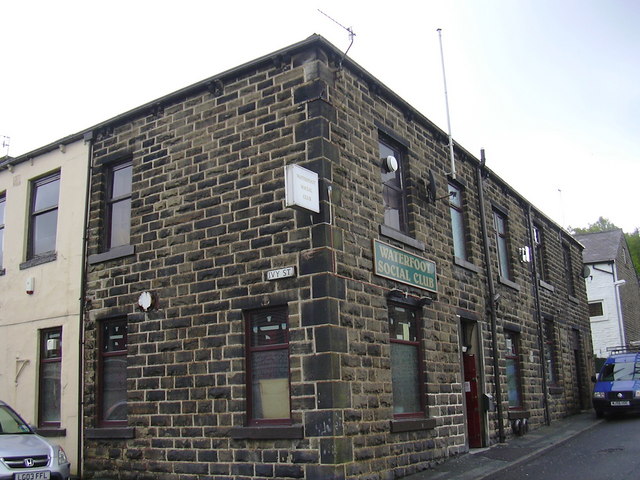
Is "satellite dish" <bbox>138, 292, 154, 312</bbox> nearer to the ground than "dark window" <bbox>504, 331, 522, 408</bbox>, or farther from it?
farther from it

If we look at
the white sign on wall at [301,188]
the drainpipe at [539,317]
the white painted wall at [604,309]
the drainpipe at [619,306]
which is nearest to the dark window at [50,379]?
the white sign on wall at [301,188]

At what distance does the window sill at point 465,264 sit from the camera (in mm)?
13362

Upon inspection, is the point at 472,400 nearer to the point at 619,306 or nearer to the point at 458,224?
the point at 458,224

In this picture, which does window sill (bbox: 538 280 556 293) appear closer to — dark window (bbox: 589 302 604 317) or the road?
the road

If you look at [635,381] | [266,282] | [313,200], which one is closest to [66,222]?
[266,282]

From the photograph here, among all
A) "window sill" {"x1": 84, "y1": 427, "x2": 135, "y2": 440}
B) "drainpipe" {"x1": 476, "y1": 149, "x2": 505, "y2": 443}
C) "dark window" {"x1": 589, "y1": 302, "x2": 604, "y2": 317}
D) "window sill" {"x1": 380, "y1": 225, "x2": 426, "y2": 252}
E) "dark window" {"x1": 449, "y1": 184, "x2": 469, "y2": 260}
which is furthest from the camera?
"dark window" {"x1": 589, "y1": 302, "x2": 604, "y2": 317}

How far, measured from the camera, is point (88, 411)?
38.9 ft

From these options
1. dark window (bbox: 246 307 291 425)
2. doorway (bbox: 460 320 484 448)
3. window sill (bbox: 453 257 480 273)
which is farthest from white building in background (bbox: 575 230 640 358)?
dark window (bbox: 246 307 291 425)

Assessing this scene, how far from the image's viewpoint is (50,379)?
1296cm

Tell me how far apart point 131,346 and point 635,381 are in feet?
46.9

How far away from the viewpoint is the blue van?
18.3 meters

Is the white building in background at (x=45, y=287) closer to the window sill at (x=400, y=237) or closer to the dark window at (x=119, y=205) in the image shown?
the dark window at (x=119, y=205)

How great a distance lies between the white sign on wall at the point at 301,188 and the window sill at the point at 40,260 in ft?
21.4

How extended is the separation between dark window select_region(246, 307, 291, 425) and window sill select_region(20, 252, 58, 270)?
17.9ft
